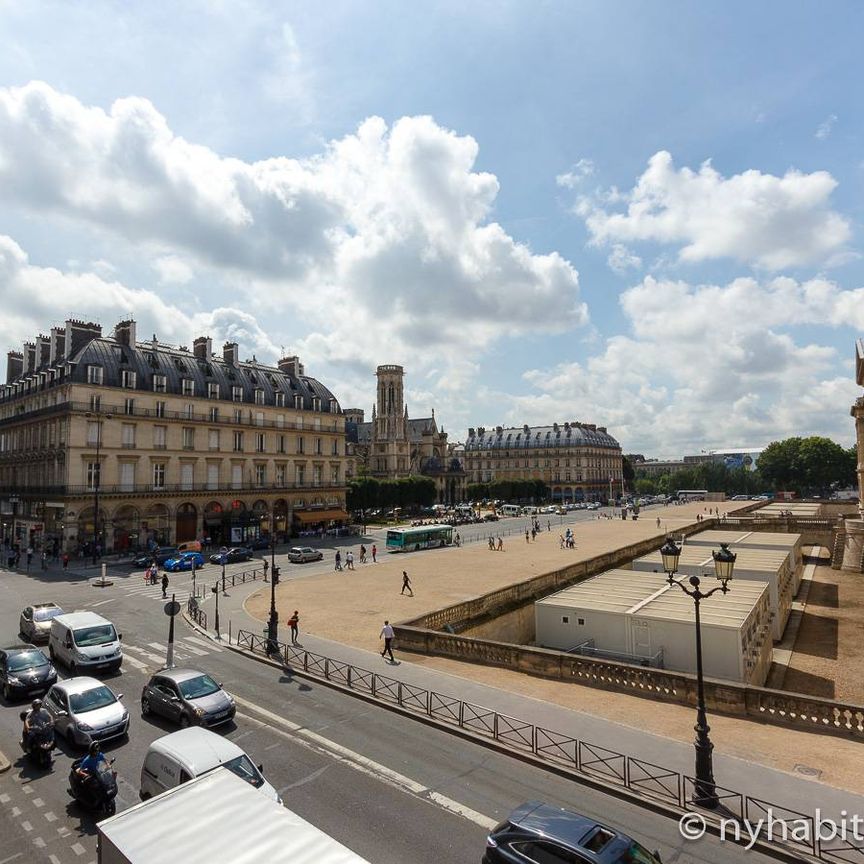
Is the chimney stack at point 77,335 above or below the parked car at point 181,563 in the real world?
above

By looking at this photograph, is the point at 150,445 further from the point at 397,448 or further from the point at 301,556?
the point at 397,448

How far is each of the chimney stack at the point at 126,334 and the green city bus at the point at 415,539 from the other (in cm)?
3062

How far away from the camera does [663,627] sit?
861 inches

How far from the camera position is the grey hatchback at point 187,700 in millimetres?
14672

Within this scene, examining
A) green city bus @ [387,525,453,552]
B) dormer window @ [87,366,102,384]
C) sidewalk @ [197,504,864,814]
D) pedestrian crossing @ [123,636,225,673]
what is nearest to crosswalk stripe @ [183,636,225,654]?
pedestrian crossing @ [123,636,225,673]

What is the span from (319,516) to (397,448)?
8468 centimetres

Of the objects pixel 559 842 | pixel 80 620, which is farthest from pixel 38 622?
pixel 559 842

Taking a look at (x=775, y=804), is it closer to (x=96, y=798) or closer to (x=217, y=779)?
(x=217, y=779)

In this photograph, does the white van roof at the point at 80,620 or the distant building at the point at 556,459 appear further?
the distant building at the point at 556,459

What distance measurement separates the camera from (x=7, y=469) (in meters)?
59.2

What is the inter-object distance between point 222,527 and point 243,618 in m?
32.4

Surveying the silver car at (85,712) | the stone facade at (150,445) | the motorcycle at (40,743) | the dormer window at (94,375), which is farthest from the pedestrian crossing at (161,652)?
the dormer window at (94,375)

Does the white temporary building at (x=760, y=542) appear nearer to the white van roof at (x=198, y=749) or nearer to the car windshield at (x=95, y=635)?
the car windshield at (x=95, y=635)

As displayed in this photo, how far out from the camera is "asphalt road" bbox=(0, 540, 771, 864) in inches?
401
